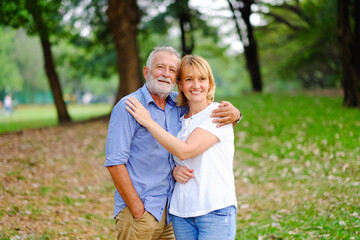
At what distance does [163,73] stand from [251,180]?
588cm

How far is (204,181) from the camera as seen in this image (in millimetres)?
2742

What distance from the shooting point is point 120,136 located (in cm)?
278

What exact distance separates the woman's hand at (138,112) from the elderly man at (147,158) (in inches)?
2.2

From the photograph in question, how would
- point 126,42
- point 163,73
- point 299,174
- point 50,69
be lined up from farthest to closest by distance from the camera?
1. point 50,69
2. point 126,42
3. point 299,174
4. point 163,73

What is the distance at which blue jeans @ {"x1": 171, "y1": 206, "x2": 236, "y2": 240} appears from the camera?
2.65 meters

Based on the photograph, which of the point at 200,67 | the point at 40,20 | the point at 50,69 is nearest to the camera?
the point at 200,67

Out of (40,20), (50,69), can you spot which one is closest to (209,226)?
(40,20)

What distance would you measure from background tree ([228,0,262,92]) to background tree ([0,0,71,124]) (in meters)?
11.8

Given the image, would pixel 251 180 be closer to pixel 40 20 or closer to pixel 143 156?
pixel 143 156

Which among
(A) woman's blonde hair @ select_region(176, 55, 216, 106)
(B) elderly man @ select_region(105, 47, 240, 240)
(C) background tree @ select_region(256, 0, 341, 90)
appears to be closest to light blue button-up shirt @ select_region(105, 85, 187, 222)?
(B) elderly man @ select_region(105, 47, 240, 240)

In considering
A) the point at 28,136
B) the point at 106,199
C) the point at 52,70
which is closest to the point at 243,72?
the point at 52,70

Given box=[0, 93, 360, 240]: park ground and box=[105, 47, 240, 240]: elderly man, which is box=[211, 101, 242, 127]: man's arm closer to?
box=[105, 47, 240, 240]: elderly man

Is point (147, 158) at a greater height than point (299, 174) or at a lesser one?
greater

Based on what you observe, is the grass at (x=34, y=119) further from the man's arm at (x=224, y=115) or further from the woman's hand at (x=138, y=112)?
the man's arm at (x=224, y=115)
